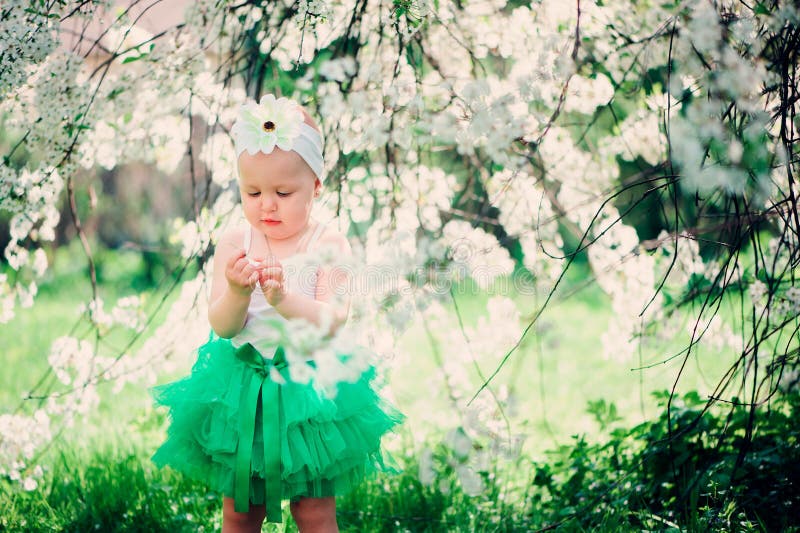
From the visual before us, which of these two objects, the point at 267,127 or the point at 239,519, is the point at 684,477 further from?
the point at 267,127

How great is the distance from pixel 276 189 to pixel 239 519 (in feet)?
2.53

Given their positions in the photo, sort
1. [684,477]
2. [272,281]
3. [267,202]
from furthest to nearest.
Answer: [684,477] < [267,202] < [272,281]

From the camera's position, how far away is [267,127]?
1.66 m

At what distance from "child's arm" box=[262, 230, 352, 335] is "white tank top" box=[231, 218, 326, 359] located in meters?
0.02

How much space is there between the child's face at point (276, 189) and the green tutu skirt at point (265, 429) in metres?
0.29

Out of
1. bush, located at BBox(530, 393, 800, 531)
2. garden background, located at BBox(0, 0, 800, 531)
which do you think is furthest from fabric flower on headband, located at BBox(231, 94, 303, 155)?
bush, located at BBox(530, 393, 800, 531)

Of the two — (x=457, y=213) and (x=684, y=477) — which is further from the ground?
(x=457, y=213)

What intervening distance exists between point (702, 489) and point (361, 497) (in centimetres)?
97

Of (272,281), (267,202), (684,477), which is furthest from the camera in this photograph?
(684,477)

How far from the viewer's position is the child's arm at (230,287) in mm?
1572

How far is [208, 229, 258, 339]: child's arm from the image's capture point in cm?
157

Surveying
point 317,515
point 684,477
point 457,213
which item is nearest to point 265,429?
point 317,515

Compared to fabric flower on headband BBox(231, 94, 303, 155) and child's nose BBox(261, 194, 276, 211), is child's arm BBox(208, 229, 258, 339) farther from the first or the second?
fabric flower on headband BBox(231, 94, 303, 155)

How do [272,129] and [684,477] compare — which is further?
[684,477]
